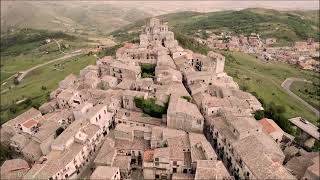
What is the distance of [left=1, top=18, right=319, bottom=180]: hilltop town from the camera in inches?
2042

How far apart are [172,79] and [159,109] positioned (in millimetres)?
12049

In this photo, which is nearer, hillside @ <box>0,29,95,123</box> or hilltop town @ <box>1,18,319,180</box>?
hilltop town @ <box>1,18,319,180</box>

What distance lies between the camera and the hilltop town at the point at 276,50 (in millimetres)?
167250

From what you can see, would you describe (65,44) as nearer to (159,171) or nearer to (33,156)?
(33,156)

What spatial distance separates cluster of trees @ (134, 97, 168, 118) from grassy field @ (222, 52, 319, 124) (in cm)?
4140

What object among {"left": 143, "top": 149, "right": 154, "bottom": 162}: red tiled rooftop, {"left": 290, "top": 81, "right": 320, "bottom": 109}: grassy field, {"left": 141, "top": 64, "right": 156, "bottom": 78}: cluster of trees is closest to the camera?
{"left": 143, "top": 149, "right": 154, "bottom": 162}: red tiled rooftop

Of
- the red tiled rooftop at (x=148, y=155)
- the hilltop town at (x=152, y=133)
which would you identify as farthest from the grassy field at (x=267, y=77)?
the red tiled rooftop at (x=148, y=155)

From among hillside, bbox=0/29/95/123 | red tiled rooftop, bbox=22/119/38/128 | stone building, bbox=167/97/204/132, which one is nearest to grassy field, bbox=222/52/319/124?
stone building, bbox=167/97/204/132

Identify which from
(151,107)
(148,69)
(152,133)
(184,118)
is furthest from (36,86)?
(184,118)

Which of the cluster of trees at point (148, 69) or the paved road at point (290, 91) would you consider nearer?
the cluster of trees at point (148, 69)

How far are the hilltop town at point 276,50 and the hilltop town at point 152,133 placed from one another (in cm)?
9975

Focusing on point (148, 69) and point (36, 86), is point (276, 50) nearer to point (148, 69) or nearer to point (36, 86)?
point (148, 69)

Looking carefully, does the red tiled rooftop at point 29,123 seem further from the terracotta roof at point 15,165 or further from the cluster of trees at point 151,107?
the cluster of trees at point 151,107

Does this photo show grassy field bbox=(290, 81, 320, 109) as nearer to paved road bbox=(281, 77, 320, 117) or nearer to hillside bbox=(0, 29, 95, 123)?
paved road bbox=(281, 77, 320, 117)
